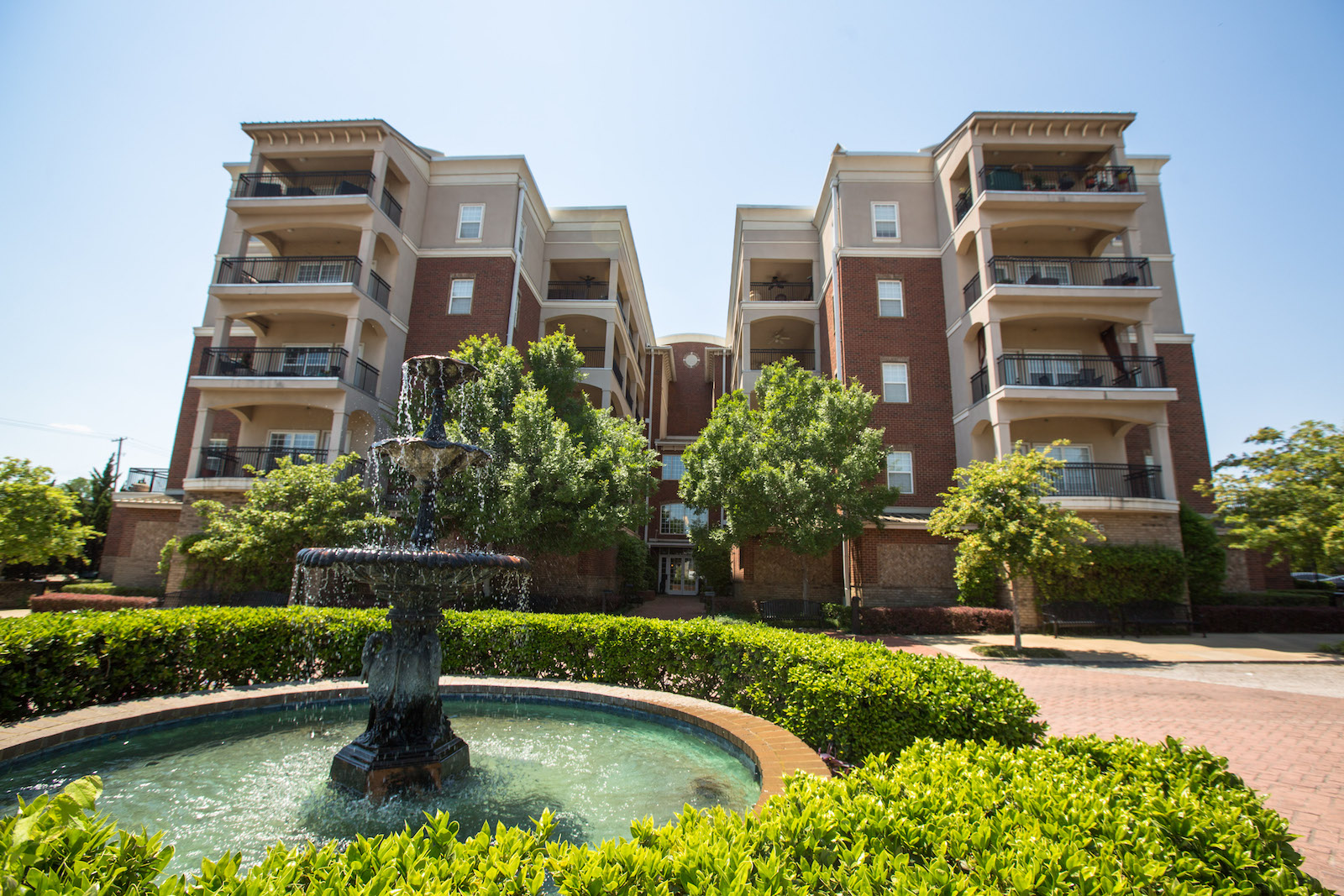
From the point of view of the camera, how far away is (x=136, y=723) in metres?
6.17

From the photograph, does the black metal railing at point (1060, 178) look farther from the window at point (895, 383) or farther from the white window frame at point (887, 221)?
the window at point (895, 383)

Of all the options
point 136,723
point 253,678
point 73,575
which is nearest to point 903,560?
point 253,678

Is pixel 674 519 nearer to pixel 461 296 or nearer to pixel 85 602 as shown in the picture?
pixel 461 296

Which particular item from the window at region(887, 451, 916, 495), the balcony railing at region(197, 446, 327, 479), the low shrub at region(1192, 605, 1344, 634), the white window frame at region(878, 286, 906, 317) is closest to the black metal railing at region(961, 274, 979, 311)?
the white window frame at region(878, 286, 906, 317)

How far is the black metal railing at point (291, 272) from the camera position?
878 inches

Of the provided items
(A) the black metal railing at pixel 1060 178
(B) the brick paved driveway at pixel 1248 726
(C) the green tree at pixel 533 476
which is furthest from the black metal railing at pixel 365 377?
(A) the black metal railing at pixel 1060 178

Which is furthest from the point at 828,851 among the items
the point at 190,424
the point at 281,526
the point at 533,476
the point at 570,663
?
the point at 190,424

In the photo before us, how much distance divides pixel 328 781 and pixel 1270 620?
25.1 m

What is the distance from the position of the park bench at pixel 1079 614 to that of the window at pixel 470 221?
79.8 ft

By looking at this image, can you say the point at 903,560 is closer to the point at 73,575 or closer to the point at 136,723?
the point at 136,723

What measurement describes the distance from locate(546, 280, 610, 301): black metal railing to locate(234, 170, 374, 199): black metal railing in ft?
28.1

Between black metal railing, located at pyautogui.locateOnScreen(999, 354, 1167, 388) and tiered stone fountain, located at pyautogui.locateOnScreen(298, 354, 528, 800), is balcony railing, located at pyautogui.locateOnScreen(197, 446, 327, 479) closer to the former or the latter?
tiered stone fountain, located at pyautogui.locateOnScreen(298, 354, 528, 800)

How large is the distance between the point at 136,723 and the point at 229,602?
1282 centimetres

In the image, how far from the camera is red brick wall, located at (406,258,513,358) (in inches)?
925
